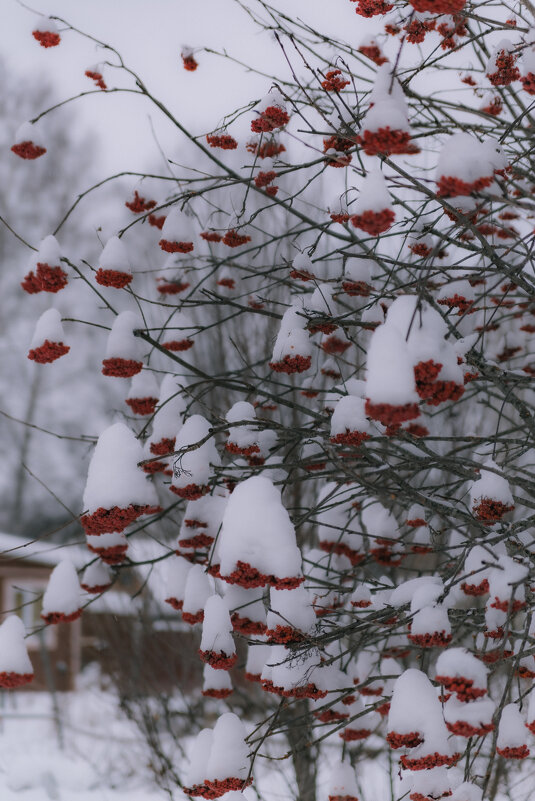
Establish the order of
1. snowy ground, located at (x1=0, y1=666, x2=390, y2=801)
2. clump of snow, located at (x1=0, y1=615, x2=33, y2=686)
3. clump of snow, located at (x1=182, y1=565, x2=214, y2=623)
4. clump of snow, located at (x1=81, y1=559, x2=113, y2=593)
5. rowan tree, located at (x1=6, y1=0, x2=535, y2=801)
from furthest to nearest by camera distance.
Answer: snowy ground, located at (x1=0, y1=666, x2=390, y2=801), clump of snow, located at (x1=81, y1=559, x2=113, y2=593), clump of snow, located at (x1=0, y1=615, x2=33, y2=686), clump of snow, located at (x1=182, y1=565, x2=214, y2=623), rowan tree, located at (x1=6, y1=0, x2=535, y2=801)

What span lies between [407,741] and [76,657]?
14.8 meters

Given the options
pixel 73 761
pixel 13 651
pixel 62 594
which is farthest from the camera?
pixel 73 761

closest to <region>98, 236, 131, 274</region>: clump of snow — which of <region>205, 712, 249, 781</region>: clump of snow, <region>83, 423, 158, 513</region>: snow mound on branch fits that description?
<region>83, 423, 158, 513</region>: snow mound on branch

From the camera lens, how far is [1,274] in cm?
1880

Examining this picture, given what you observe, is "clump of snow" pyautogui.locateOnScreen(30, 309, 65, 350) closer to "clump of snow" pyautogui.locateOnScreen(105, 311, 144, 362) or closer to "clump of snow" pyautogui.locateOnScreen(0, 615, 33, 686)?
"clump of snow" pyautogui.locateOnScreen(105, 311, 144, 362)

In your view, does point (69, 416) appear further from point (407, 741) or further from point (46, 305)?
point (407, 741)

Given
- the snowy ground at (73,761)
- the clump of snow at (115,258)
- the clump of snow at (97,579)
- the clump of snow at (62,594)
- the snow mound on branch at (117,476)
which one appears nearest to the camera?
the snow mound on branch at (117,476)

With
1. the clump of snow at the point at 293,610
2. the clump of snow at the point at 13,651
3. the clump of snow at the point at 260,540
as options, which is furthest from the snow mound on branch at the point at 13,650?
the clump of snow at the point at 260,540

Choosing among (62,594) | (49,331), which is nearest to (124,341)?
(49,331)

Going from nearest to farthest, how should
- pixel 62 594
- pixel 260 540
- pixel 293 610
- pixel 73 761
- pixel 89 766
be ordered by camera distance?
pixel 260 540
pixel 293 610
pixel 62 594
pixel 89 766
pixel 73 761

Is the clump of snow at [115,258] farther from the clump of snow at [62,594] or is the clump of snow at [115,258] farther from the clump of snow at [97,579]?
the clump of snow at [97,579]

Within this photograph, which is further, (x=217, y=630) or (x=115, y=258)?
(x=115, y=258)

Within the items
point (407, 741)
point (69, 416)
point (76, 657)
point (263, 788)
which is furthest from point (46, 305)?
point (407, 741)

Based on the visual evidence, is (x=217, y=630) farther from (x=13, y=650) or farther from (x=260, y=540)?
(x=13, y=650)
